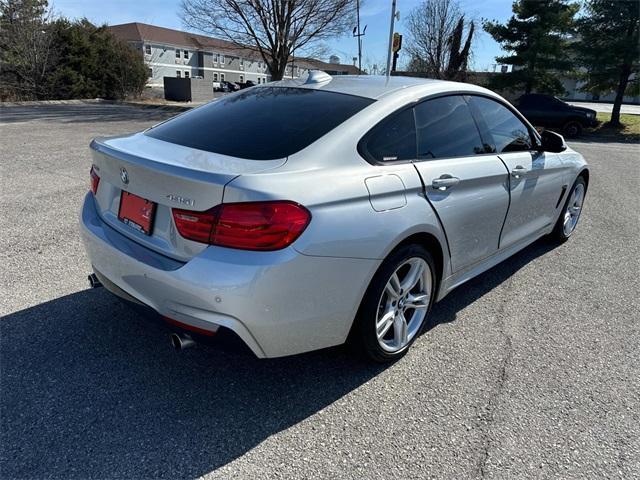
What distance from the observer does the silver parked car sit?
202 centimetres

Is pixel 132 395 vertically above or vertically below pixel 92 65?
below

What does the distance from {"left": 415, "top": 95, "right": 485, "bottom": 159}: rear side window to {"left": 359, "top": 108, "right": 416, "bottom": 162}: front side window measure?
80mm

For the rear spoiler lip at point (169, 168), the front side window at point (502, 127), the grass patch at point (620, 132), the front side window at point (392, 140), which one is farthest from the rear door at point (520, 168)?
the grass patch at point (620, 132)

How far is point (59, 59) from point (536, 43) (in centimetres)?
2514

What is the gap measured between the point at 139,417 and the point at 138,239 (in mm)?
868

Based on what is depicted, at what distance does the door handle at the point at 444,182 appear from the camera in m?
2.73

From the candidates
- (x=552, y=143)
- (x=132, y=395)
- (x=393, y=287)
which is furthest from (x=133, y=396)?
(x=552, y=143)

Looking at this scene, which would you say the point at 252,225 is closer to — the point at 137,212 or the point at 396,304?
the point at 137,212

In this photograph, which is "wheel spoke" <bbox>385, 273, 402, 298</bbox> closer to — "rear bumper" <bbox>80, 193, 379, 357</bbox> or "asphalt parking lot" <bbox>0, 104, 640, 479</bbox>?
"rear bumper" <bbox>80, 193, 379, 357</bbox>

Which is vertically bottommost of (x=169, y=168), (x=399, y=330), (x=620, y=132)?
(x=399, y=330)

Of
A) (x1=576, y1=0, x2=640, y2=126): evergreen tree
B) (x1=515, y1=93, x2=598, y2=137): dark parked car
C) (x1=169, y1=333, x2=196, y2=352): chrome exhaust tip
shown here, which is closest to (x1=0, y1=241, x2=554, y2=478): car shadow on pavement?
(x1=169, y1=333, x2=196, y2=352): chrome exhaust tip

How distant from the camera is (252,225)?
1989mm

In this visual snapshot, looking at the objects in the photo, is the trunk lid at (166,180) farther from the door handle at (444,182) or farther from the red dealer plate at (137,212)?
the door handle at (444,182)

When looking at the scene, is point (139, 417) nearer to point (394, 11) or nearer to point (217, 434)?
point (217, 434)
